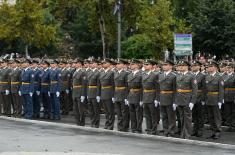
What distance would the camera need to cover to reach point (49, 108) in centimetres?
2120

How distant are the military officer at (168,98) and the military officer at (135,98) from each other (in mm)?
811

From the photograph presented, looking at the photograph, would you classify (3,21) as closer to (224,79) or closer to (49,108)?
(49,108)

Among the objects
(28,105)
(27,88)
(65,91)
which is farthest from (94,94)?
(65,91)

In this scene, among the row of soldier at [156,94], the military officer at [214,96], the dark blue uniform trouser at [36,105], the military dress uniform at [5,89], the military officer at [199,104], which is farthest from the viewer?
the military dress uniform at [5,89]

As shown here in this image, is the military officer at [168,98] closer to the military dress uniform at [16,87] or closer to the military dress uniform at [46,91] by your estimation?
the military dress uniform at [46,91]

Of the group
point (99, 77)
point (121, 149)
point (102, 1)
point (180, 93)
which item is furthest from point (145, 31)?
point (121, 149)

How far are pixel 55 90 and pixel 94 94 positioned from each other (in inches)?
130

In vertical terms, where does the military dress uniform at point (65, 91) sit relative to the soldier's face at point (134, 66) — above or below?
below

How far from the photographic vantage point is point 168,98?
15.8 m

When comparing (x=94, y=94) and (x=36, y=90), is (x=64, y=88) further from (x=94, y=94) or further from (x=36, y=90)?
(x=94, y=94)

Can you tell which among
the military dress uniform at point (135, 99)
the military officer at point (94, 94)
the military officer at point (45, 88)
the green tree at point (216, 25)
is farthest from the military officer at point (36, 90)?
the green tree at point (216, 25)

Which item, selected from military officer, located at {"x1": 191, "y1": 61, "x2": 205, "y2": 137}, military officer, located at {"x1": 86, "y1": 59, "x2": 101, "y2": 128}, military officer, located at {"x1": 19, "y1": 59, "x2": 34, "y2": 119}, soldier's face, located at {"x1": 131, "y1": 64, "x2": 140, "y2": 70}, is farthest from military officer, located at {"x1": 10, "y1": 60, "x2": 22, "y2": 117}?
military officer, located at {"x1": 191, "y1": 61, "x2": 205, "y2": 137}

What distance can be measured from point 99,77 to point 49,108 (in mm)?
4003

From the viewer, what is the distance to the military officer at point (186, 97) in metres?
15.4
